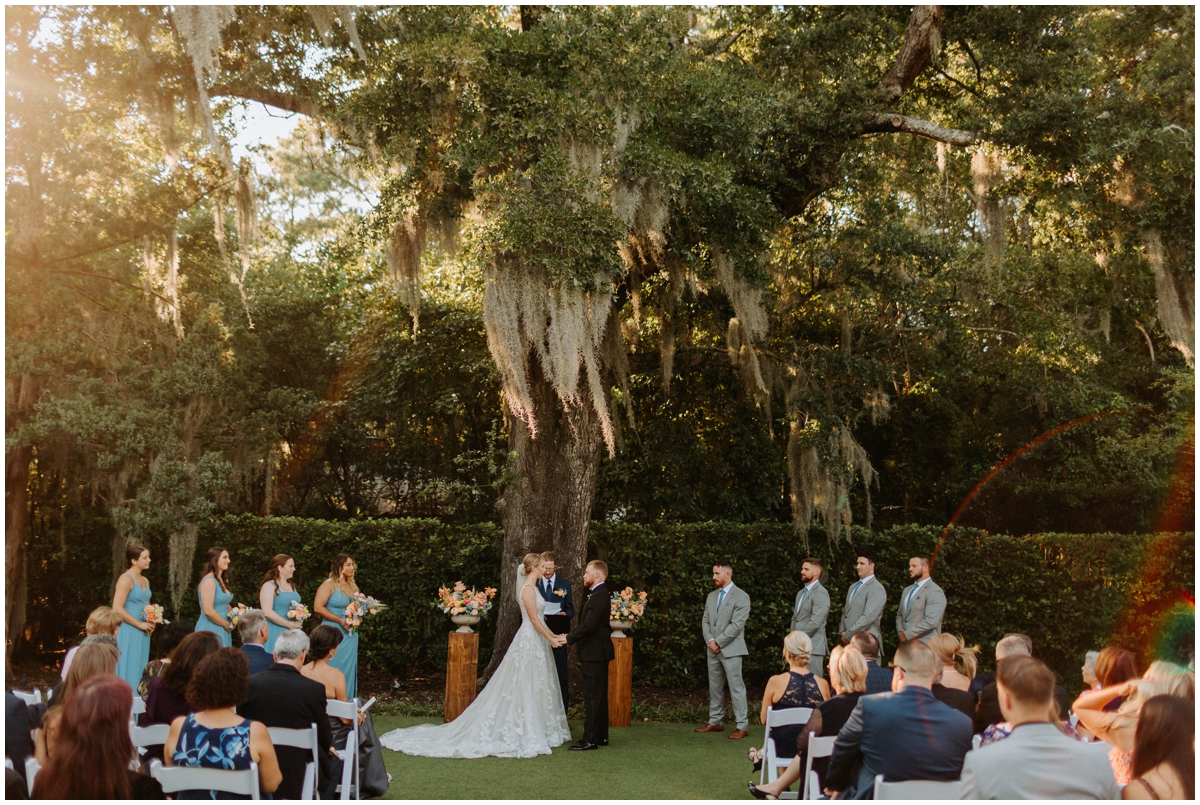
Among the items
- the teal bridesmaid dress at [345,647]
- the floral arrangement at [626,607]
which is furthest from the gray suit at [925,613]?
the teal bridesmaid dress at [345,647]

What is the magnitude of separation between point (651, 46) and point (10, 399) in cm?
752

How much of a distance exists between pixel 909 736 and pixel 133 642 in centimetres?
603

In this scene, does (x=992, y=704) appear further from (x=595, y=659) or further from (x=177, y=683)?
(x=177, y=683)

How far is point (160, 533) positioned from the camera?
9.25 metres

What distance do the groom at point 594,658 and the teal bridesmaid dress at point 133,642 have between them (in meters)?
3.43

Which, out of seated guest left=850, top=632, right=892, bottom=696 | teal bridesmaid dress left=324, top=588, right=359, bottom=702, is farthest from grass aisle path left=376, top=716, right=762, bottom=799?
seated guest left=850, top=632, right=892, bottom=696

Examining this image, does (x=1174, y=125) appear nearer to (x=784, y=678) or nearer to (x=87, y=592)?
(x=784, y=678)

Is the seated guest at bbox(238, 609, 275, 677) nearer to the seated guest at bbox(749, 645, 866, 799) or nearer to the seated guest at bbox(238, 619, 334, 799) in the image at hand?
the seated guest at bbox(238, 619, 334, 799)

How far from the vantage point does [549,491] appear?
27.7ft

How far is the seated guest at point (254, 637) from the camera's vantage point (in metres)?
4.52

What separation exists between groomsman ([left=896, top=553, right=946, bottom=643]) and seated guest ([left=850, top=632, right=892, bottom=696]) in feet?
9.76

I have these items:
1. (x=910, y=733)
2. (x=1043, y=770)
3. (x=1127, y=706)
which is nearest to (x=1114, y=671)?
(x=1127, y=706)

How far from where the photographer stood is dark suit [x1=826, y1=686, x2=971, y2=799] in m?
3.15

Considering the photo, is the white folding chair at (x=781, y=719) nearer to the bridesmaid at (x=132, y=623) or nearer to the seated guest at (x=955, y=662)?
the seated guest at (x=955, y=662)
